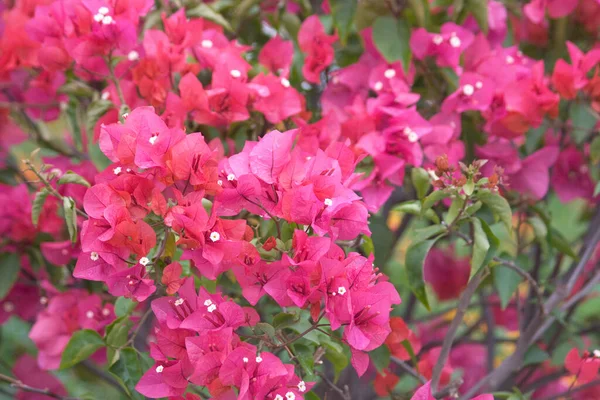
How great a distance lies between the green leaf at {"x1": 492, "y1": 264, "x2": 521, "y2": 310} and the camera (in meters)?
1.09

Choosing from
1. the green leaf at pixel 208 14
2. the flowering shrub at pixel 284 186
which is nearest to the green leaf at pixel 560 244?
the flowering shrub at pixel 284 186

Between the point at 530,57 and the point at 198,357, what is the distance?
1.03m

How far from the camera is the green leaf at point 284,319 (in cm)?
81

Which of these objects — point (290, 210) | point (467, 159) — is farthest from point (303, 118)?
point (290, 210)

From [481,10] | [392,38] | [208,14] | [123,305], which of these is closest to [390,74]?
[392,38]

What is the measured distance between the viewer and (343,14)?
4.00ft

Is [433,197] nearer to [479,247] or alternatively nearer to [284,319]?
[479,247]

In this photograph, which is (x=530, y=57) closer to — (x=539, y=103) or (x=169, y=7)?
(x=539, y=103)

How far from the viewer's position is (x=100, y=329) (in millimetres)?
1078

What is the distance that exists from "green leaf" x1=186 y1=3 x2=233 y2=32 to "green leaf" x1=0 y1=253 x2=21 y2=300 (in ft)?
1.67

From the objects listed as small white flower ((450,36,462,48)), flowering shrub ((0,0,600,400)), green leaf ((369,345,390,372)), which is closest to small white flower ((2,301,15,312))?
flowering shrub ((0,0,600,400))

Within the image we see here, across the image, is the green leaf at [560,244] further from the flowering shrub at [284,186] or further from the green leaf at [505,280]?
the green leaf at [505,280]

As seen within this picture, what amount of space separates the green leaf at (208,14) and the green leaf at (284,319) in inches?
21.8

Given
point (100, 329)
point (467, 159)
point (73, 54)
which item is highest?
point (73, 54)
